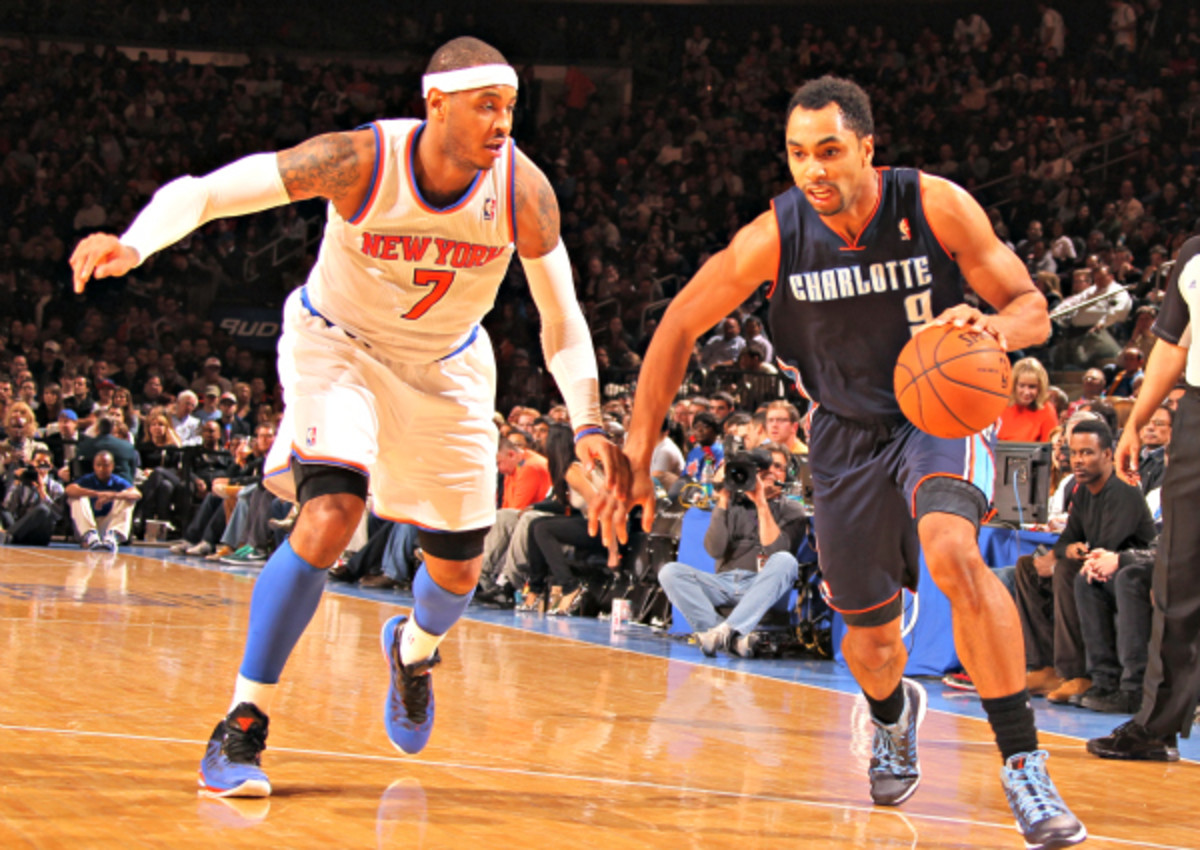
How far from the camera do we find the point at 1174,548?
4.66m

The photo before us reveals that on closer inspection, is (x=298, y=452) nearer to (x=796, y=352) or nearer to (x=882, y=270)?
(x=796, y=352)

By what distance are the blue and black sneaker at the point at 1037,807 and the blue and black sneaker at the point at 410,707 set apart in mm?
1749

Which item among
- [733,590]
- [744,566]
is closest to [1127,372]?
[744,566]

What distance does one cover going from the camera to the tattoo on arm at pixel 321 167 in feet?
11.5

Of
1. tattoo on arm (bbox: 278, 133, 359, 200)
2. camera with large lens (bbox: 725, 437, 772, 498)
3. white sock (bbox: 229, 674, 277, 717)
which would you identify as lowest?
white sock (bbox: 229, 674, 277, 717)

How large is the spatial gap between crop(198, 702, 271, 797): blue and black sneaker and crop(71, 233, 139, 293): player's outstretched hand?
1181 mm

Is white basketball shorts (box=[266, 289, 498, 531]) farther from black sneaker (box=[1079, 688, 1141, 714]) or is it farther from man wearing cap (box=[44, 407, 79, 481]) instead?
man wearing cap (box=[44, 407, 79, 481])

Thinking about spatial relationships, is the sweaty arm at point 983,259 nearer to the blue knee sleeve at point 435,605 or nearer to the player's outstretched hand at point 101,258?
the blue knee sleeve at point 435,605

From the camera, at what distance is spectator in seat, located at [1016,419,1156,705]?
20.1 feet

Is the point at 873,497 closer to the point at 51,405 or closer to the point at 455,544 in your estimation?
the point at 455,544

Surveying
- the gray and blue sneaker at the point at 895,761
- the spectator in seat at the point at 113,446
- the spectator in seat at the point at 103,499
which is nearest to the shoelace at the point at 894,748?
the gray and blue sneaker at the point at 895,761

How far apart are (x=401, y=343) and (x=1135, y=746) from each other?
298 centimetres

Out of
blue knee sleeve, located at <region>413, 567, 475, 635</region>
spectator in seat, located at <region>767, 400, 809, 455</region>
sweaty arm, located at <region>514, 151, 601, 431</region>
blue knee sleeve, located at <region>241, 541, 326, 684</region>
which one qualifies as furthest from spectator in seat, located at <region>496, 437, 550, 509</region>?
blue knee sleeve, located at <region>241, 541, 326, 684</region>

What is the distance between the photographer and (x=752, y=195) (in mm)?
18875
